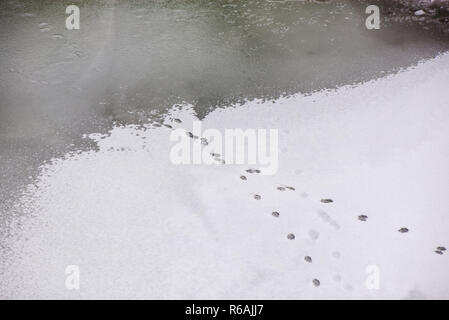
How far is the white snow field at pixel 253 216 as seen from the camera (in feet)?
3.71

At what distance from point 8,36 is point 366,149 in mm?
1554

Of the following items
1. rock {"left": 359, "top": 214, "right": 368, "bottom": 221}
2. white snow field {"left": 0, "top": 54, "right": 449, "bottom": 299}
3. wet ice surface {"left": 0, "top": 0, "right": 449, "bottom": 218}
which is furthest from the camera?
wet ice surface {"left": 0, "top": 0, "right": 449, "bottom": 218}

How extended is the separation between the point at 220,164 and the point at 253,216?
0.21 m

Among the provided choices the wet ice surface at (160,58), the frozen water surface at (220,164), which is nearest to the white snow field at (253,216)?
the frozen water surface at (220,164)

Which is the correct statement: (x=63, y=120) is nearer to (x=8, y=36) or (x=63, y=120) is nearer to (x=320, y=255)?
(x=8, y=36)

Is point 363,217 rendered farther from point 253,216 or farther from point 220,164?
point 220,164

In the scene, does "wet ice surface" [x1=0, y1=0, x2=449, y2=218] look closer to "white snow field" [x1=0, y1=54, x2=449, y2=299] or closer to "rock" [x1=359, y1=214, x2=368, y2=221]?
"white snow field" [x1=0, y1=54, x2=449, y2=299]

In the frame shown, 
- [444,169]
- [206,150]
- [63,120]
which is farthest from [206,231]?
[444,169]

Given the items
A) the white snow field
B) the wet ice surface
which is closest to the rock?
the white snow field

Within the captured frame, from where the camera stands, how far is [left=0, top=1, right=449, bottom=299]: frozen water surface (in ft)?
3.78

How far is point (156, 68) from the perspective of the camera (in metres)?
1.69

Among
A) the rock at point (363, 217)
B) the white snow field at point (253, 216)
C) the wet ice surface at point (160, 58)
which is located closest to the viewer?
the white snow field at point (253, 216)

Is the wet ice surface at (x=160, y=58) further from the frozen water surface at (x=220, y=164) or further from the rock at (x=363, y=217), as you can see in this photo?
the rock at (x=363, y=217)

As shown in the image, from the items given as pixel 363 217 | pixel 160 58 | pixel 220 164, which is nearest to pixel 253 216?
pixel 220 164
